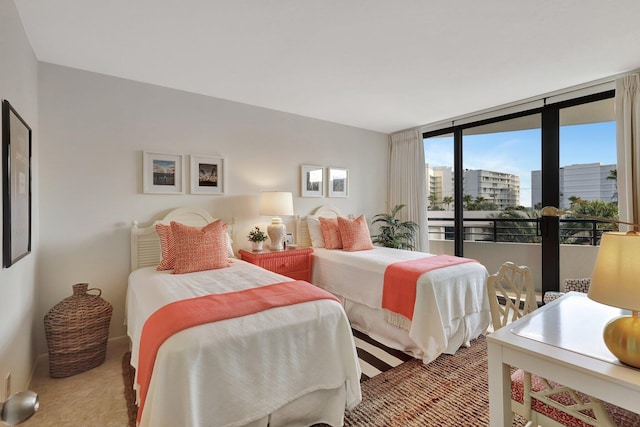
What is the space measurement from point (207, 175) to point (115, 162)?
0.86m

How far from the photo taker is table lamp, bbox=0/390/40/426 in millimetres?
655

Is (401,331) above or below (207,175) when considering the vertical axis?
below

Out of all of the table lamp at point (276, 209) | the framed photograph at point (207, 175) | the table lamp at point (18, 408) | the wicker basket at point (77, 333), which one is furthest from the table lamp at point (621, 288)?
the framed photograph at point (207, 175)

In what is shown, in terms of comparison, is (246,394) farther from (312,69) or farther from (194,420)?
(312,69)

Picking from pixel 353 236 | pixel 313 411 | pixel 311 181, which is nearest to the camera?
pixel 313 411

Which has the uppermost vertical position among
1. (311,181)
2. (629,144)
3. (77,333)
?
(629,144)

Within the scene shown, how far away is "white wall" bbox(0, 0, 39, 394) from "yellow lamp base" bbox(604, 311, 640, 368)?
2.78 metres

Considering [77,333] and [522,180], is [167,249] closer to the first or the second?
[77,333]

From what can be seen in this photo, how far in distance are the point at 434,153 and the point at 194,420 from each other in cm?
465

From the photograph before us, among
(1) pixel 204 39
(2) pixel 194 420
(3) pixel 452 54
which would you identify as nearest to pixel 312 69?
(1) pixel 204 39

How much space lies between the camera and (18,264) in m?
1.92

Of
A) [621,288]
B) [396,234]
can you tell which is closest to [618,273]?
[621,288]

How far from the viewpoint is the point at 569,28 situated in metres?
2.08

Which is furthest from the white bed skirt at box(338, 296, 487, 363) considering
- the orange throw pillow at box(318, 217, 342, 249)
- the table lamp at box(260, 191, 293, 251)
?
the table lamp at box(260, 191, 293, 251)
